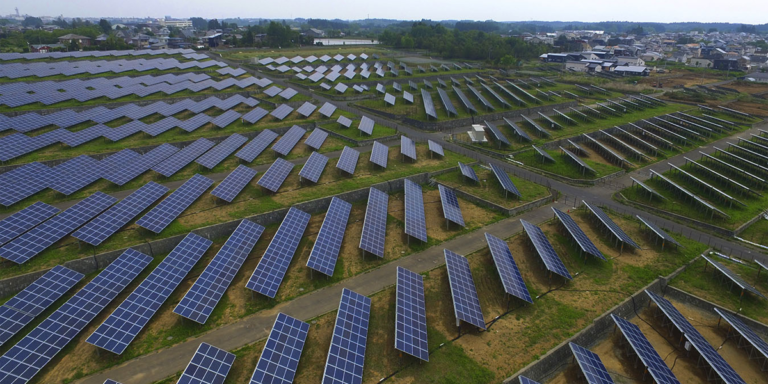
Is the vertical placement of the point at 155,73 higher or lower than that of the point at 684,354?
higher

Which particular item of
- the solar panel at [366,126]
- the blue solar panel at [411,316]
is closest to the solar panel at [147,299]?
the blue solar panel at [411,316]

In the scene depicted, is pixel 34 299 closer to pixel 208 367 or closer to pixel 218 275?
pixel 218 275

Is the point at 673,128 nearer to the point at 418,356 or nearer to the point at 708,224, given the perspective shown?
the point at 708,224

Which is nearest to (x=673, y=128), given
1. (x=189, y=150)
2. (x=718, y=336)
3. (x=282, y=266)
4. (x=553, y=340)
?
(x=718, y=336)

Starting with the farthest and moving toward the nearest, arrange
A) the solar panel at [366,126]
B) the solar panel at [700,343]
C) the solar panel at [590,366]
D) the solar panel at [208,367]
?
the solar panel at [366,126] → the solar panel at [700,343] → the solar panel at [590,366] → the solar panel at [208,367]

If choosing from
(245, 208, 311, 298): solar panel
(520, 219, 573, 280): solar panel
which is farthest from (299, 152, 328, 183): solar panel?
(520, 219, 573, 280): solar panel

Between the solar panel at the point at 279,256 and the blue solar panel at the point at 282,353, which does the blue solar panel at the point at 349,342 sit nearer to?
the blue solar panel at the point at 282,353

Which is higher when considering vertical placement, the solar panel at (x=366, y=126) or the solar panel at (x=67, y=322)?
the solar panel at (x=366, y=126)
